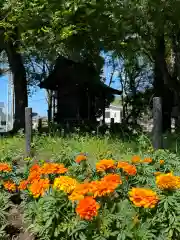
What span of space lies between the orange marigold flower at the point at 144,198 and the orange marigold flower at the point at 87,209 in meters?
0.29

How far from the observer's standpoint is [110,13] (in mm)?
10758

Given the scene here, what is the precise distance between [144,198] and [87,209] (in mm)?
420

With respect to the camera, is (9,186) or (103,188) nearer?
(103,188)

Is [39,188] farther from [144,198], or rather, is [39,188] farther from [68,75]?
[68,75]

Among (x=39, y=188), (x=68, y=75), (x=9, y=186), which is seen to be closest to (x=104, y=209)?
(x=39, y=188)

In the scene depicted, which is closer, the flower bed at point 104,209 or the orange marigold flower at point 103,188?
the flower bed at point 104,209

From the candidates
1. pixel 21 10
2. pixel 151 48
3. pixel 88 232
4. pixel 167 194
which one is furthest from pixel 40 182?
pixel 151 48

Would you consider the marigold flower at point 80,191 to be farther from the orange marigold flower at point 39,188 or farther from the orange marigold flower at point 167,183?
the orange marigold flower at point 167,183

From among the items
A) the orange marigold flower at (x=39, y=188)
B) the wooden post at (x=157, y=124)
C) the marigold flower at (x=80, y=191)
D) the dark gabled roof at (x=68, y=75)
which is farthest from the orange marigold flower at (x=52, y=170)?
the dark gabled roof at (x=68, y=75)

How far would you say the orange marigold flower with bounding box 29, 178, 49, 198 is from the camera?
3508 mm

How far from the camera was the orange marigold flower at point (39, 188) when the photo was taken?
3508 millimetres

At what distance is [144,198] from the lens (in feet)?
10.1

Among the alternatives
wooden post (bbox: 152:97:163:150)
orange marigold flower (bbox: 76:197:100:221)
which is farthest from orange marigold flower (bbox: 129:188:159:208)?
wooden post (bbox: 152:97:163:150)

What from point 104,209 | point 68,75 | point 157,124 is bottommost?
point 104,209
